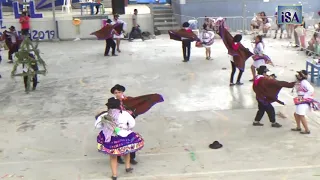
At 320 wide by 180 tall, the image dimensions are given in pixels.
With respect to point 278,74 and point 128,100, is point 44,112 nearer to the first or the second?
point 128,100

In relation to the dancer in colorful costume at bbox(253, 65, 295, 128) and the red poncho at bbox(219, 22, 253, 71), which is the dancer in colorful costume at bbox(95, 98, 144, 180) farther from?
the red poncho at bbox(219, 22, 253, 71)

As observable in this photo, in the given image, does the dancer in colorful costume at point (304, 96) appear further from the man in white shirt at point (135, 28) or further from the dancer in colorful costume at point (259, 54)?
the man in white shirt at point (135, 28)

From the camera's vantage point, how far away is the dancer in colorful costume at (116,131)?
6184 millimetres

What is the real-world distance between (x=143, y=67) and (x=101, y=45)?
19.7 feet

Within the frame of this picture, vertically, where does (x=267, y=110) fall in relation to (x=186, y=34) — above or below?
below

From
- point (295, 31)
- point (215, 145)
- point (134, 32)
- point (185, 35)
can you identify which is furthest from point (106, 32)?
point (215, 145)

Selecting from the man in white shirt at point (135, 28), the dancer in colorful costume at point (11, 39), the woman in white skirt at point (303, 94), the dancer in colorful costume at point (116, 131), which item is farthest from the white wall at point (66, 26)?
the dancer in colorful costume at point (116, 131)

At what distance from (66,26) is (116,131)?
1720 centimetres

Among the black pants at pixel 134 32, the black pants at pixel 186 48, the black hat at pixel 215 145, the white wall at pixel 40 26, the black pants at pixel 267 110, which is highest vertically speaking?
the white wall at pixel 40 26

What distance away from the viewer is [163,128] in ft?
29.3

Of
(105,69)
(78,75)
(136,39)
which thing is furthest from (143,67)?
(136,39)

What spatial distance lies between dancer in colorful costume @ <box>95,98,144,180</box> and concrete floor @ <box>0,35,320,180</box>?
636 millimetres

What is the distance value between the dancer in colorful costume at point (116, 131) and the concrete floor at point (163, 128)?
0.64 metres

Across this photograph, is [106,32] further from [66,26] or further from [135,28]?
[66,26]
